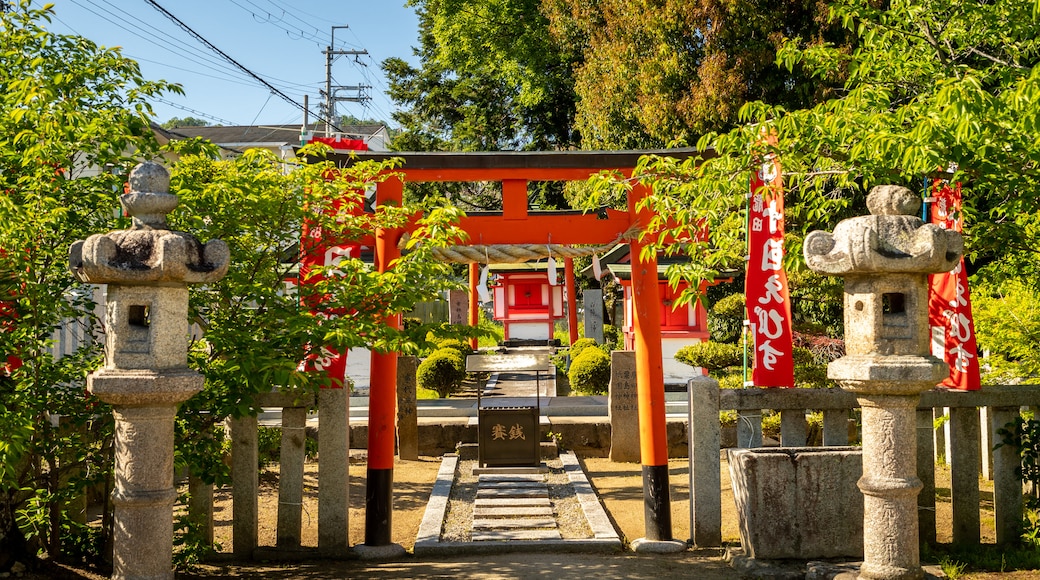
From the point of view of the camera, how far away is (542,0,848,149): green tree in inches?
676

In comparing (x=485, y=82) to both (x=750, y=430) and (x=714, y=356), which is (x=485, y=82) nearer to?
(x=714, y=356)

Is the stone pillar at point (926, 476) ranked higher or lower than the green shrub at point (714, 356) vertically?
lower

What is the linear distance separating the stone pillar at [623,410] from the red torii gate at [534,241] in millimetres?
4185

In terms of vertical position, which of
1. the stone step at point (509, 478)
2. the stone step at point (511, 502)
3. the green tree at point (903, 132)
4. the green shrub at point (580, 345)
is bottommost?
the stone step at point (511, 502)

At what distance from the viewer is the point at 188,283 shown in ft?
16.2

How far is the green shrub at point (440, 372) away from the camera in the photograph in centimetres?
1923

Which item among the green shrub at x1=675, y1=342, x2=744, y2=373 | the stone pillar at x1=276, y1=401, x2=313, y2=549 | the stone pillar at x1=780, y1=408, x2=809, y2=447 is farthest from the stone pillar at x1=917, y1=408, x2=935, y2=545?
the green shrub at x1=675, y1=342, x2=744, y2=373

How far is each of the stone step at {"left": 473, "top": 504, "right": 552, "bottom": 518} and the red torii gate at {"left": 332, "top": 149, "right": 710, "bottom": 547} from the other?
1512mm

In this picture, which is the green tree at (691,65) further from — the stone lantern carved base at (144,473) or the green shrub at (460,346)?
the stone lantern carved base at (144,473)

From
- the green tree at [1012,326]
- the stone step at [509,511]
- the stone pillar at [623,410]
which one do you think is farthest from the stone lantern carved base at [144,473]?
the stone pillar at [623,410]

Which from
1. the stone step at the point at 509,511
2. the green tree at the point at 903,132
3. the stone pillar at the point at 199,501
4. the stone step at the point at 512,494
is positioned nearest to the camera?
the green tree at the point at 903,132

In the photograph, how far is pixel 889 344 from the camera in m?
5.06

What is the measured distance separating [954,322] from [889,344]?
2345 millimetres

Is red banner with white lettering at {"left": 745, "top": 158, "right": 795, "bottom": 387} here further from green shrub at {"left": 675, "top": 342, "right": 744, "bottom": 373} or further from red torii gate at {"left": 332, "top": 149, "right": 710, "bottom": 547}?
green shrub at {"left": 675, "top": 342, "right": 744, "bottom": 373}
